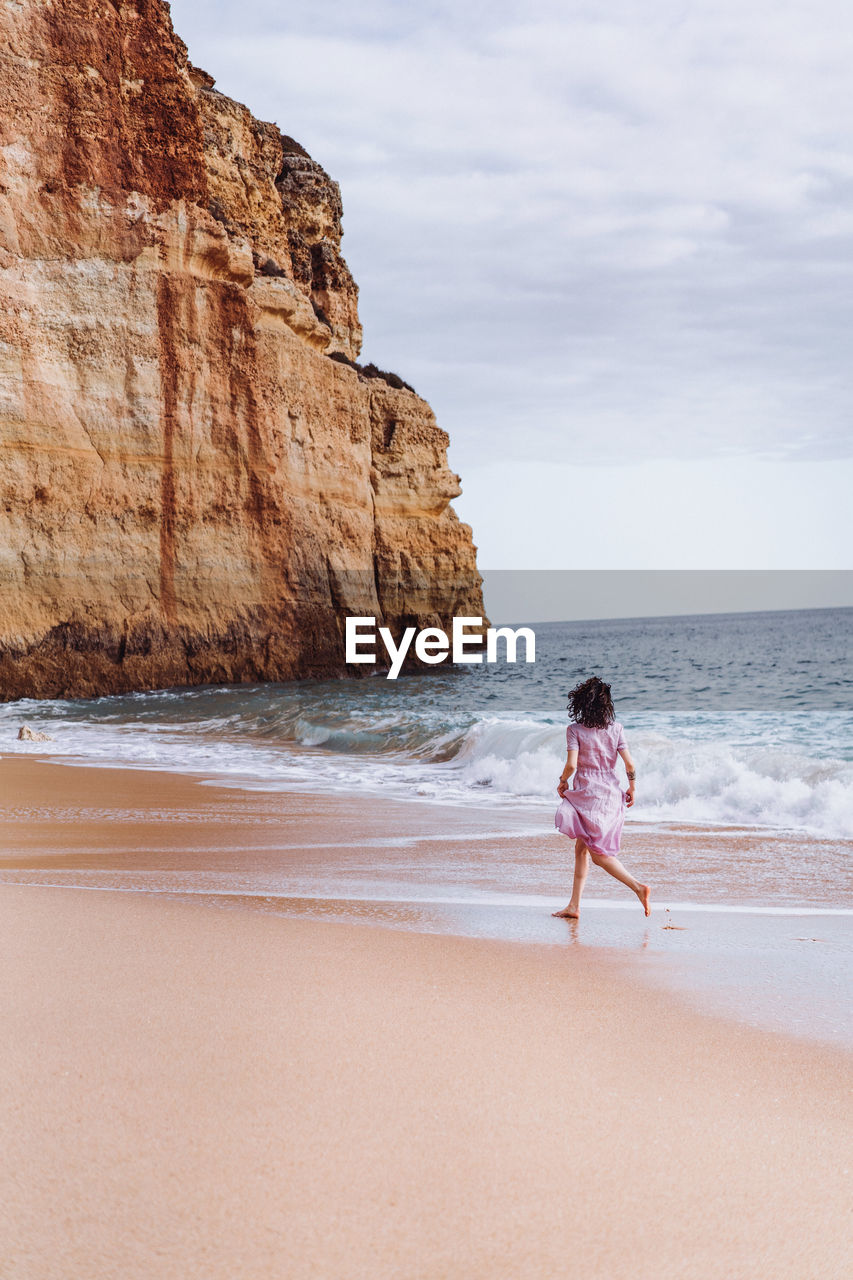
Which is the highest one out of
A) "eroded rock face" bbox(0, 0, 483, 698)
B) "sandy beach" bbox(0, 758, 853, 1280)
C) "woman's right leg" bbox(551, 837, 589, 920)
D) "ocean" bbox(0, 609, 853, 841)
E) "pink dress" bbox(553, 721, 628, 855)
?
"eroded rock face" bbox(0, 0, 483, 698)

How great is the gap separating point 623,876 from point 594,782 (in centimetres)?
49

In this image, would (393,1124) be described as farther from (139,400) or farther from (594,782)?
(139,400)

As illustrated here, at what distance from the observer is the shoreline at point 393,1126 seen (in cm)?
182

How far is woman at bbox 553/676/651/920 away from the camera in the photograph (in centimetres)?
505

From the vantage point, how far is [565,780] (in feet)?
16.7

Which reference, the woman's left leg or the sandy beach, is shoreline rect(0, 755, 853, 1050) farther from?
the sandy beach

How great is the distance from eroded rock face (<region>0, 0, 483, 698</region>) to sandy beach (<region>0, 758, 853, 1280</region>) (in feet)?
68.3

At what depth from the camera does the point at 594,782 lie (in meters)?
5.12

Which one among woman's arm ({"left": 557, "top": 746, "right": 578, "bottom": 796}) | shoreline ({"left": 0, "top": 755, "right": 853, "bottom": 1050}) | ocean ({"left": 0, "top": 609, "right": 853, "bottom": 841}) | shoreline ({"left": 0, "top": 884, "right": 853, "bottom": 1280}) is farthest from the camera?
ocean ({"left": 0, "top": 609, "right": 853, "bottom": 841})

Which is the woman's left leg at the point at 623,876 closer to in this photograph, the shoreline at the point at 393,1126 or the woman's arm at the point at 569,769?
the woman's arm at the point at 569,769

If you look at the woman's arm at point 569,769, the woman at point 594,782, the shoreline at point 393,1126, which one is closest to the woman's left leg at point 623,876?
the woman at point 594,782

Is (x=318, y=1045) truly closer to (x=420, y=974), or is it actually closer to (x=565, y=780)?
(x=420, y=974)

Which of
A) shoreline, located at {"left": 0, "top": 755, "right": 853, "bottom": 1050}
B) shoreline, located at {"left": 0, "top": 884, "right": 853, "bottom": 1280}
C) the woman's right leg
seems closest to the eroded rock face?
shoreline, located at {"left": 0, "top": 755, "right": 853, "bottom": 1050}

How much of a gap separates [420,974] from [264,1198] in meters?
1.58
